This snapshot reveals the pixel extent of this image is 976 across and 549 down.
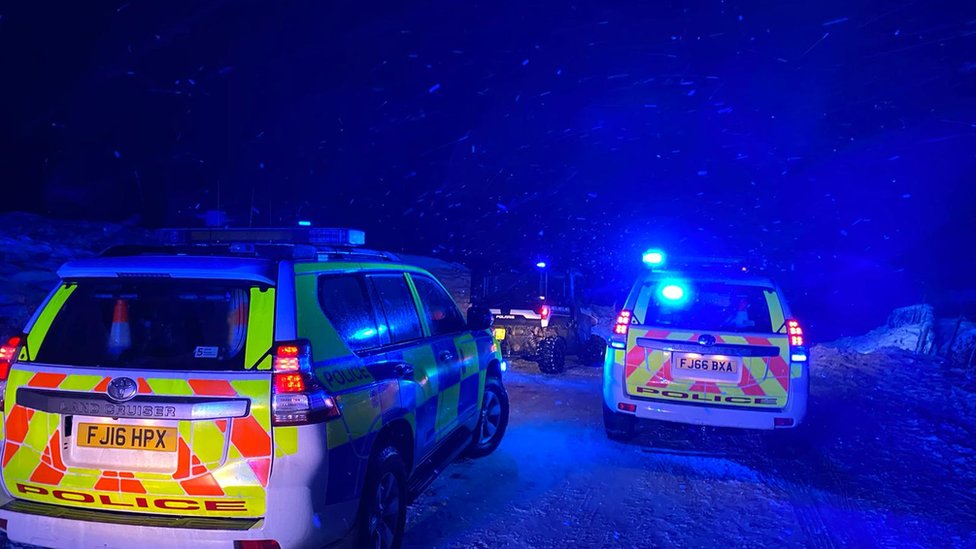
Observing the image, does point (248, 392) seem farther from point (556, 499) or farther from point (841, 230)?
point (841, 230)

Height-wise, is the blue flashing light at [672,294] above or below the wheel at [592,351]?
above

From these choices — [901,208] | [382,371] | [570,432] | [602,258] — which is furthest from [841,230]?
[382,371]

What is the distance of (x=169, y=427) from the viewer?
278 cm

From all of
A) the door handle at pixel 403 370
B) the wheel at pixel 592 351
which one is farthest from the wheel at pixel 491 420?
the wheel at pixel 592 351

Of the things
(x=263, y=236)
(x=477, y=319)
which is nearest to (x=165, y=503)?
(x=263, y=236)

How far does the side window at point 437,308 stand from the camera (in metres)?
4.75

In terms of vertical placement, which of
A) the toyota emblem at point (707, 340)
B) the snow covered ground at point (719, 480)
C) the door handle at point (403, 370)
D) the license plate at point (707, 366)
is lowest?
the snow covered ground at point (719, 480)

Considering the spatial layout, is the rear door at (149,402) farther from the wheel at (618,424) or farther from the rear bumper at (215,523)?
the wheel at (618,424)

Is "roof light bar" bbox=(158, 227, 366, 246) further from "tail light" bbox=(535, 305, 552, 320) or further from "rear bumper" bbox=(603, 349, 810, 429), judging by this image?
"tail light" bbox=(535, 305, 552, 320)

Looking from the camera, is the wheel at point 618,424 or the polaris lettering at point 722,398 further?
the wheel at point 618,424

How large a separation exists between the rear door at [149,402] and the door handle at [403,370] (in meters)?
0.99

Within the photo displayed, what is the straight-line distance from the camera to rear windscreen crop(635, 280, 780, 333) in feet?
19.6

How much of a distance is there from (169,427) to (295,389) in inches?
21.0

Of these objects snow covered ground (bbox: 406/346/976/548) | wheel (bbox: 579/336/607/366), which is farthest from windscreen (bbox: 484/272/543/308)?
snow covered ground (bbox: 406/346/976/548)
